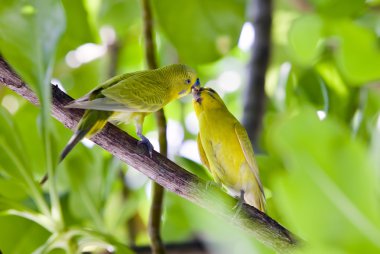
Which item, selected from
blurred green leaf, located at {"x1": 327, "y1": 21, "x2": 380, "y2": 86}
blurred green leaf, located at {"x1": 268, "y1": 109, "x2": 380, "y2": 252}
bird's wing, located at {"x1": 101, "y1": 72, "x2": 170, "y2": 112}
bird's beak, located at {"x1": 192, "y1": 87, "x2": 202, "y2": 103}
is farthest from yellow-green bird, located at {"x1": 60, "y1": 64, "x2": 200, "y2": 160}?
blurred green leaf, located at {"x1": 268, "y1": 109, "x2": 380, "y2": 252}

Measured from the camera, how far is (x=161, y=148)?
32.1 inches

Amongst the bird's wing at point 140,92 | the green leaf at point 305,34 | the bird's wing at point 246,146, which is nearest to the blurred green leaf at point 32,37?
the bird's wing at point 140,92

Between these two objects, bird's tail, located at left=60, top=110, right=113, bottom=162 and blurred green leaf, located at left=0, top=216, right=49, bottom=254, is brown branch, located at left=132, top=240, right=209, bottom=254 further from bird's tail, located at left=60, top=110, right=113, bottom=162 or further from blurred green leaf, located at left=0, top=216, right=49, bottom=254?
bird's tail, located at left=60, top=110, right=113, bottom=162

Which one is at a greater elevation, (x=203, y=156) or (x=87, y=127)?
(x=203, y=156)

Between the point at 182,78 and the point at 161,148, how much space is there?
159 mm

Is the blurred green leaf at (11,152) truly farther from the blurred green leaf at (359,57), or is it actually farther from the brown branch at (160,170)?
the blurred green leaf at (359,57)

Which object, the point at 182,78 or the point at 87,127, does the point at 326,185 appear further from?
the point at 182,78

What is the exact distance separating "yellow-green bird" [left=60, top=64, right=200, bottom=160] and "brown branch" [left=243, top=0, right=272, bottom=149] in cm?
28

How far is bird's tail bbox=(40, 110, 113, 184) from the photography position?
0.57m

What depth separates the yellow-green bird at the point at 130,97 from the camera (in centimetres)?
58

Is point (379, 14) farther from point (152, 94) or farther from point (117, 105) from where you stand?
point (117, 105)

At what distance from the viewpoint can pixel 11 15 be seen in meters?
0.59

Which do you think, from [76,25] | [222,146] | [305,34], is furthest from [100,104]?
[222,146]

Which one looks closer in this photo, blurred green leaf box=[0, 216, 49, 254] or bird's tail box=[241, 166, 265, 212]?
blurred green leaf box=[0, 216, 49, 254]
